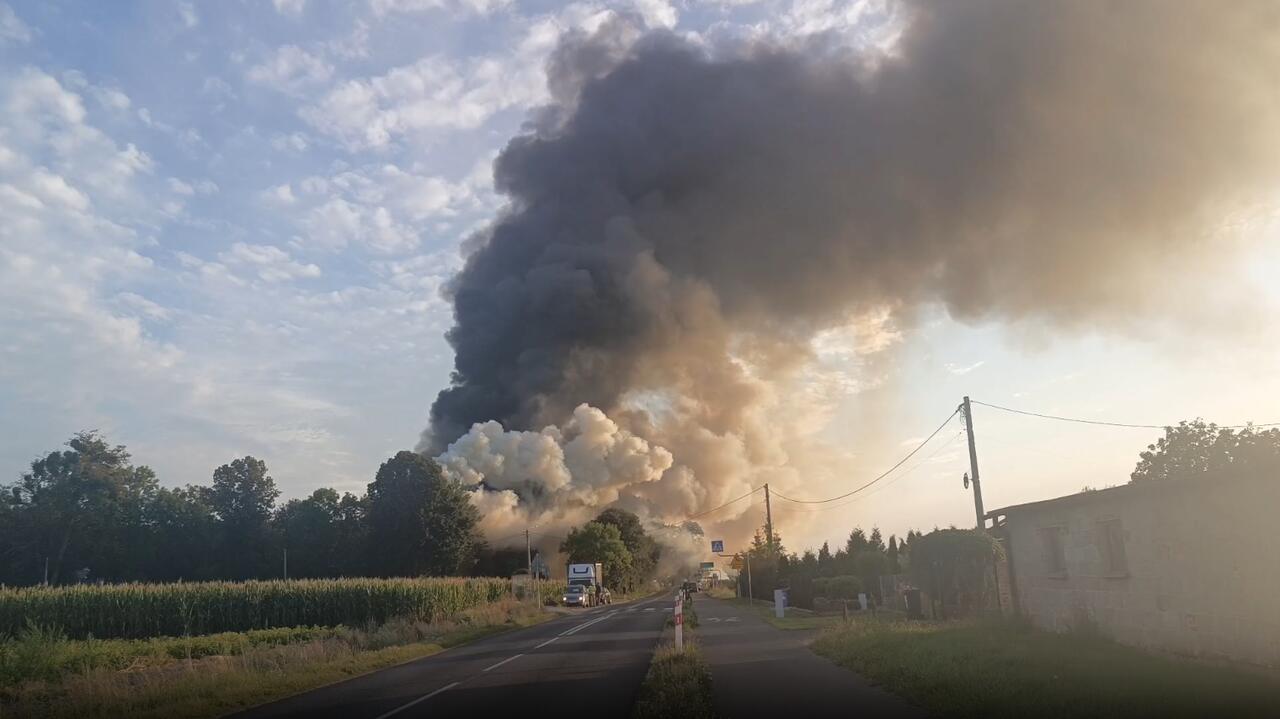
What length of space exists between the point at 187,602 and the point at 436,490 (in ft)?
96.7

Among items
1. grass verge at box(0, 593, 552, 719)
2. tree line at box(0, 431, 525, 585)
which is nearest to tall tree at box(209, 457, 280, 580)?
tree line at box(0, 431, 525, 585)

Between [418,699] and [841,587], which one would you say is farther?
[841,587]

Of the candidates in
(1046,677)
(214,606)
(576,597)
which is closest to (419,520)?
(576,597)

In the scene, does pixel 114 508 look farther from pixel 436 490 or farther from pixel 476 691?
pixel 476 691

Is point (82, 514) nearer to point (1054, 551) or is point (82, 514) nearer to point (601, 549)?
point (601, 549)

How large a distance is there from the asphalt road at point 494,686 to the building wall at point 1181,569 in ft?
29.1

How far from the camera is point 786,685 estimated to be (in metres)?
13.8

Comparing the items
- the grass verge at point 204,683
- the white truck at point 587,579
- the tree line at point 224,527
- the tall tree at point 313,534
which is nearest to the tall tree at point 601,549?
the tree line at point 224,527

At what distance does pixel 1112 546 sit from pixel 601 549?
7857 centimetres

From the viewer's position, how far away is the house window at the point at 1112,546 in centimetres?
1641

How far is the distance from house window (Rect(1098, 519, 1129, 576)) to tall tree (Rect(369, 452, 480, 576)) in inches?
2134

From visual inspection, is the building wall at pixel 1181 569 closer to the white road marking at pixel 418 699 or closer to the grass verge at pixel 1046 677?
the grass verge at pixel 1046 677

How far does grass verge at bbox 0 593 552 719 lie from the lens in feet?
45.8

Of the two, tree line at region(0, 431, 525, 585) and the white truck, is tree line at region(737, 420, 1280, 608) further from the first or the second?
tree line at region(0, 431, 525, 585)
